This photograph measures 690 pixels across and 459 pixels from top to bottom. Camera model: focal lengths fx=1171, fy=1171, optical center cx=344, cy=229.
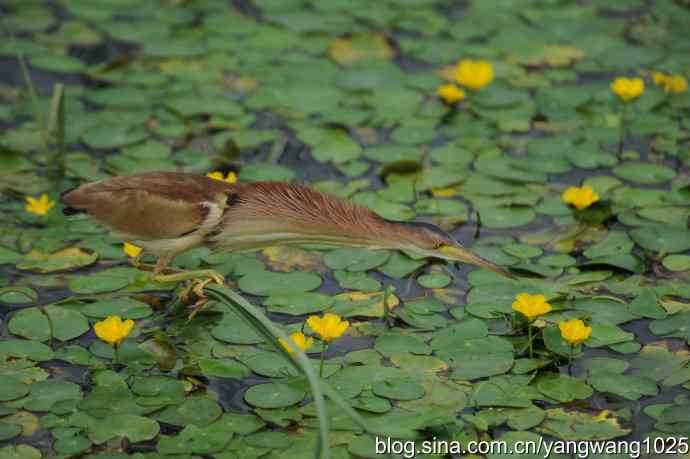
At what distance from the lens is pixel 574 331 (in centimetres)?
384

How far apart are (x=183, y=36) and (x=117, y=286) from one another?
2432 millimetres

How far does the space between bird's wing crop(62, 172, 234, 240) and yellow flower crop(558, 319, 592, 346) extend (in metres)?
1.30

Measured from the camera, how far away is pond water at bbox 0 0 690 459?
12.3 feet

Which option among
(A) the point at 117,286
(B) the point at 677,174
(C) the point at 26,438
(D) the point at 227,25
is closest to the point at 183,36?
(D) the point at 227,25

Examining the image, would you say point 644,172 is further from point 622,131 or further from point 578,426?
point 578,426

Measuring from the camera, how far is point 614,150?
5500 mm

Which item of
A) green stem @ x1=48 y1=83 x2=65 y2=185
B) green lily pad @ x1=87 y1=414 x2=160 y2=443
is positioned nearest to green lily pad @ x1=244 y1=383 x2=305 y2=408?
green lily pad @ x1=87 y1=414 x2=160 y2=443

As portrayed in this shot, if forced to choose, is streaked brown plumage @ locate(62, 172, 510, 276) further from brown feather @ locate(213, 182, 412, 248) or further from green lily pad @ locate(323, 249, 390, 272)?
green lily pad @ locate(323, 249, 390, 272)

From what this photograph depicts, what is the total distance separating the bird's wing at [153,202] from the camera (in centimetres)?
420

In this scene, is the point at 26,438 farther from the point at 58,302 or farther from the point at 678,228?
the point at 678,228

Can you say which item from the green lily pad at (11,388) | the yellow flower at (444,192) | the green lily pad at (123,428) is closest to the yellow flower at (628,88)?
the yellow flower at (444,192)

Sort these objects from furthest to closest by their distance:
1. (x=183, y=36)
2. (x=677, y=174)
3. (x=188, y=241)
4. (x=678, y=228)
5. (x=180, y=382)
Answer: (x=183, y=36)
(x=677, y=174)
(x=678, y=228)
(x=188, y=241)
(x=180, y=382)

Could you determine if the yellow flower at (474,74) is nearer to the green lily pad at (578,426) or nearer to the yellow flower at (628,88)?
the yellow flower at (628,88)

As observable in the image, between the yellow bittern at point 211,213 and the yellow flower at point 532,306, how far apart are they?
0.21 metres
